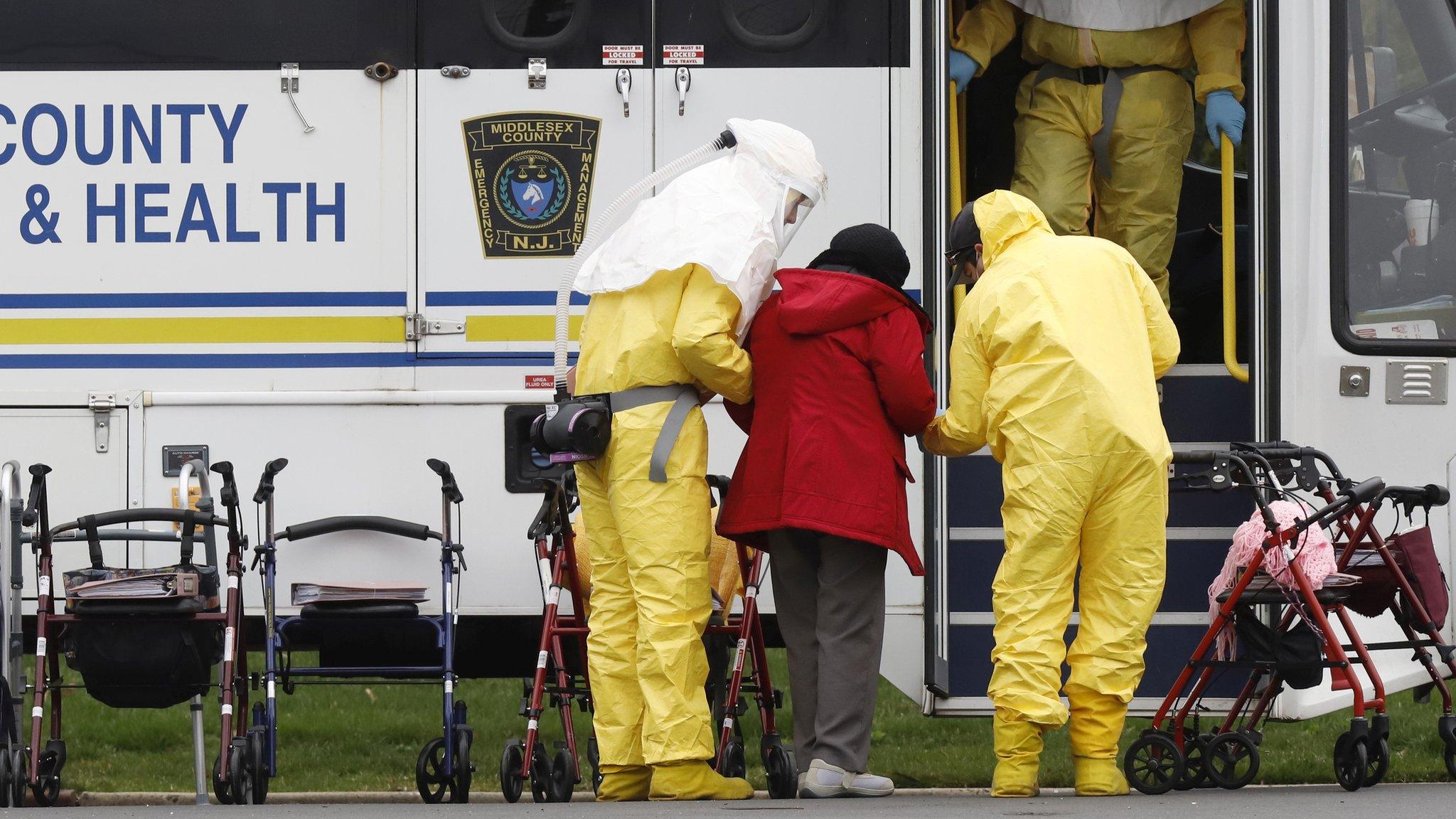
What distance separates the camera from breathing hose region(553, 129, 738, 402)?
5105 millimetres

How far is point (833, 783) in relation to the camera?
4.76m

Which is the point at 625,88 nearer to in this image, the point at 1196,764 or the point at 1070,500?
the point at 1070,500

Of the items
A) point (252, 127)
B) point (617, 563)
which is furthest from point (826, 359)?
point (252, 127)

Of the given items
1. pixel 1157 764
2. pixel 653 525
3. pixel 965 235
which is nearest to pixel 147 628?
pixel 653 525

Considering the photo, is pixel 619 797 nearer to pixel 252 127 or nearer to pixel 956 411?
pixel 956 411

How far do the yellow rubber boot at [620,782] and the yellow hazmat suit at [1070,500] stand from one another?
3.18ft

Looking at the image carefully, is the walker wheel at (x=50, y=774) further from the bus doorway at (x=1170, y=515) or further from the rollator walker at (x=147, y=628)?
the bus doorway at (x=1170, y=515)

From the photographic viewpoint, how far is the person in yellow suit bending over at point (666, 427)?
4750 millimetres

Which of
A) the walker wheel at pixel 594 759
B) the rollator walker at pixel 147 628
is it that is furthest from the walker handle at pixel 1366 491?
the rollator walker at pixel 147 628

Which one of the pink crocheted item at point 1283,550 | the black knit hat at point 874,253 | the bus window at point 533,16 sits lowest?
the pink crocheted item at point 1283,550

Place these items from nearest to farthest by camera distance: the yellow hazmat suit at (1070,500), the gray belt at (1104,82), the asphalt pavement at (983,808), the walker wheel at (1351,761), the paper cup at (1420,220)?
the asphalt pavement at (983,808) → the yellow hazmat suit at (1070,500) → the walker wheel at (1351,761) → the paper cup at (1420,220) → the gray belt at (1104,82)

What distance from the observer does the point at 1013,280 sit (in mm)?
4793

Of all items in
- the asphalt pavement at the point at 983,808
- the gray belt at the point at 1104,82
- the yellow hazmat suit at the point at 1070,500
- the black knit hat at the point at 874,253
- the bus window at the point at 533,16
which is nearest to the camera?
the asphalt pavement at the point at 983,808

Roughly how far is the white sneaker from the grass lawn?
1.36 meters
